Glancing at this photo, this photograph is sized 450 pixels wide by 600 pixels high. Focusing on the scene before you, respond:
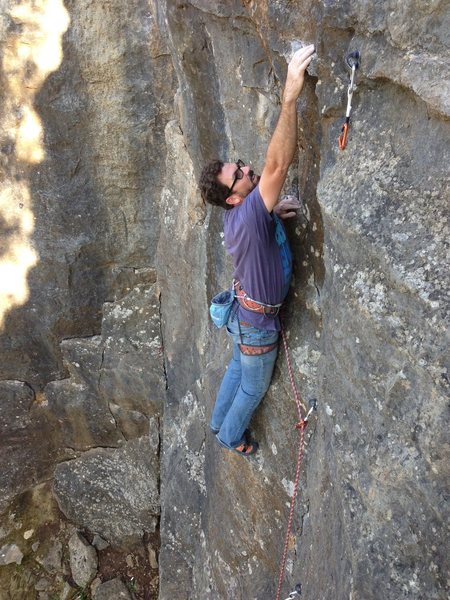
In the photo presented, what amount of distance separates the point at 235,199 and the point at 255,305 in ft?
2.43

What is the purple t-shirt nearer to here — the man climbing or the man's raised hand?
the man climbing

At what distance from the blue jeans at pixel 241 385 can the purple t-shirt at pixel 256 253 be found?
12 centimetres

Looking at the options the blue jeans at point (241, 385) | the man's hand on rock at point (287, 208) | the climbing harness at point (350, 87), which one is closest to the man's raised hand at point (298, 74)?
the climbing harness at point (350, 87)

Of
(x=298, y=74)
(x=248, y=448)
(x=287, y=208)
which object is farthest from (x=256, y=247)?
(x=248, y=448)

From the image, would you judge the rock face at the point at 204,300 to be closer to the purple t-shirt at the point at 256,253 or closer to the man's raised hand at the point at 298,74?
the man's raised hand at the point at 298,74

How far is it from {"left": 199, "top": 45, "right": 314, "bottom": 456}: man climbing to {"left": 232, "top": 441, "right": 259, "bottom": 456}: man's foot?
178 millimetres

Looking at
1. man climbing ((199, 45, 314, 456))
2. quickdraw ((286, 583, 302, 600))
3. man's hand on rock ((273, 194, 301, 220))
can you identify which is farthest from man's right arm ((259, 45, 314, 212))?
quickdraw ((286, 583, 302, 600))

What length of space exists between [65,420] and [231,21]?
6.31 metres

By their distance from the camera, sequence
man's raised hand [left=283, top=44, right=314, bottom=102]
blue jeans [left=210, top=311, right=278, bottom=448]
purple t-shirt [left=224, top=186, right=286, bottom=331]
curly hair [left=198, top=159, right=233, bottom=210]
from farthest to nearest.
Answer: blue jeans [left=210, top=311, right=278, bottom=448] < curly hair [left=198, top=159, right=233, bottom=210] < purple t-shirt [left=224, top=186, right=286, bottom=331] < man's raised hand [left=283, top=44, right=314, bottom=102]

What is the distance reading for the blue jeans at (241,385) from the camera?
399cm

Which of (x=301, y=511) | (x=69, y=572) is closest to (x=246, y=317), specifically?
(x=301, y=511)

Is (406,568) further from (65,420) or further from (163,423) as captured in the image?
(65,420)

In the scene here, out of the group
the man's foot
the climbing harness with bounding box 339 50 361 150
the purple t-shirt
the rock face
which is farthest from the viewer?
the man's foot

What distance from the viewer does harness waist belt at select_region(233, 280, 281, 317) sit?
3.80 meters
